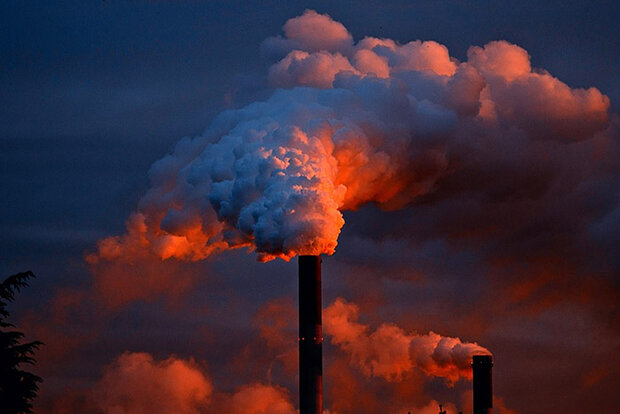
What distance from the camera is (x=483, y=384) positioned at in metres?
104

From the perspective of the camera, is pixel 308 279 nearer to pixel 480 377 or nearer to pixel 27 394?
pixel 480 377

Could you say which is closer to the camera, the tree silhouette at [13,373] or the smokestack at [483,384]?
the tree silhouette at [13,373]

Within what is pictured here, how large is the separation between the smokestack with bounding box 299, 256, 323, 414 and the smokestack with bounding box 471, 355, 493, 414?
1645cm

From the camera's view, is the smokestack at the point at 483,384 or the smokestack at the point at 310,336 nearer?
the smokestack at the point at 310,336

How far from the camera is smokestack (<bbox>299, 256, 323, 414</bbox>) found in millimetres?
91062

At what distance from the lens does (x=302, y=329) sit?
91.2 m

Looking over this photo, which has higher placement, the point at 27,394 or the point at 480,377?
the point at 480,377

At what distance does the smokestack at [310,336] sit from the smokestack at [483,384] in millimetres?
16451

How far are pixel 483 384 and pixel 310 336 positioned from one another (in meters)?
18.8

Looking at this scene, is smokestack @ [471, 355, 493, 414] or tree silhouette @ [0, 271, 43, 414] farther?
smokestack @ [471, 355, 493, 414]

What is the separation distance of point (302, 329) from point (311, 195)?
29.8 feet

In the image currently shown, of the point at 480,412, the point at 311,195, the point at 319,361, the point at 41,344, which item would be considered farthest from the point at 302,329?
the point at 41,344

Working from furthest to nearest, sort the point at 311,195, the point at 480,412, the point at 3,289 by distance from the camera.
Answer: the point at 480,412, the point at 311,195, the point at 3,289

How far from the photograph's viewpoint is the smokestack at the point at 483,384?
337ft
